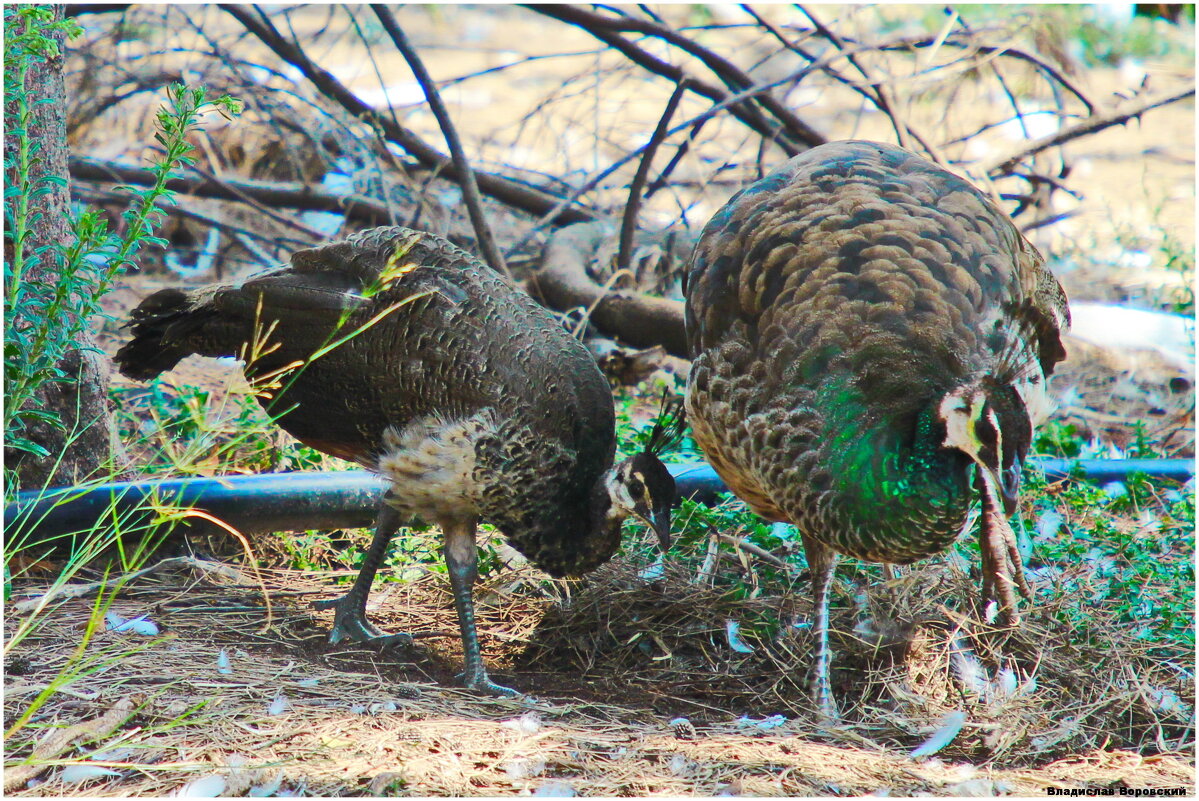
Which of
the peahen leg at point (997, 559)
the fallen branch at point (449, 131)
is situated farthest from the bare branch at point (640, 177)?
the peahen leg at point (997, 559)

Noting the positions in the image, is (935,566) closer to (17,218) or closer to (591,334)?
(591,334)

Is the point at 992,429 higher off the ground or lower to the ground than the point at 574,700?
higher

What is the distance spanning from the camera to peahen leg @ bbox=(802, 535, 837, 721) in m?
3.20

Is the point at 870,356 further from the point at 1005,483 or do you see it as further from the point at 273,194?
the point at 273,194

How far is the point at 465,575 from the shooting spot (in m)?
3.45

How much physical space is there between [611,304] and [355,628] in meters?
2.60

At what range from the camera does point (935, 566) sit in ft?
12.2

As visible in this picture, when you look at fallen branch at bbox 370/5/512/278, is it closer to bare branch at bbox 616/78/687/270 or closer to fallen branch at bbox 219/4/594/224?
fallen branch at bbox 219/4/594/224

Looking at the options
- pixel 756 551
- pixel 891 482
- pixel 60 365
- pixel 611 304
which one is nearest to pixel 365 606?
pixel 60 365

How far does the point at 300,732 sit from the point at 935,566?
2145mm

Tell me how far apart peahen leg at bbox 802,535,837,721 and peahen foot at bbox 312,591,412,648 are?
1.28 metres

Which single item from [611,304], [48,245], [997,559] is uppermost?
[48,245]

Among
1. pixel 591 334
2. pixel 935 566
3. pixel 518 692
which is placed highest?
pixel 591 334

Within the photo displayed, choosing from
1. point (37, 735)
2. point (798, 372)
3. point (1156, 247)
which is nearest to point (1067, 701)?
point (798, 372)
